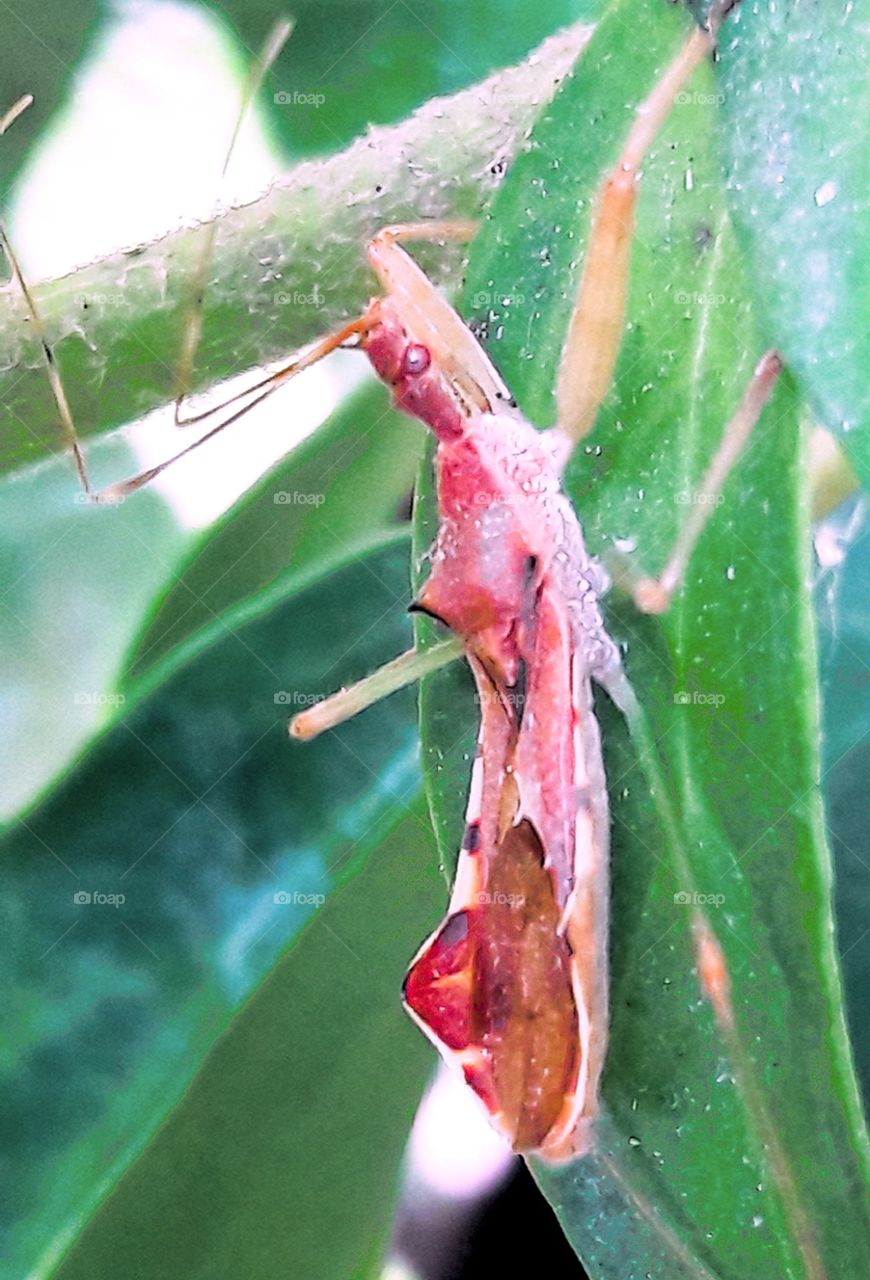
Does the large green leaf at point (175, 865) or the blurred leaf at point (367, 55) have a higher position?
the blurred leaf at point (367, 55)

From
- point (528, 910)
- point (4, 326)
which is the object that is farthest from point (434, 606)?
point (4, 326)

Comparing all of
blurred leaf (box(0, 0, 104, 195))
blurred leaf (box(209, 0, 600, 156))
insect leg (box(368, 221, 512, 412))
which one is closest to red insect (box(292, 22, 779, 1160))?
insect leg (box(368, 221, 512, 412))

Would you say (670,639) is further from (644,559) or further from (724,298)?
(724,298)

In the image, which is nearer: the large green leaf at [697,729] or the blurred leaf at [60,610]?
the large green leaf at [697,729]

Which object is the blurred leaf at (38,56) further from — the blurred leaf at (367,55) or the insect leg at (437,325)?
the insect leg at (437,325)

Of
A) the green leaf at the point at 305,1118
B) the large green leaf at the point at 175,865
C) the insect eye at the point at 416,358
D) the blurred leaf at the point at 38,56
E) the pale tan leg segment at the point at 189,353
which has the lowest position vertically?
the green leaf at the point at 305,1118

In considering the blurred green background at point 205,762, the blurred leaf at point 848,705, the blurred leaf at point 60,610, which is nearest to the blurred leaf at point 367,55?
the blurred green background at point 205,762
